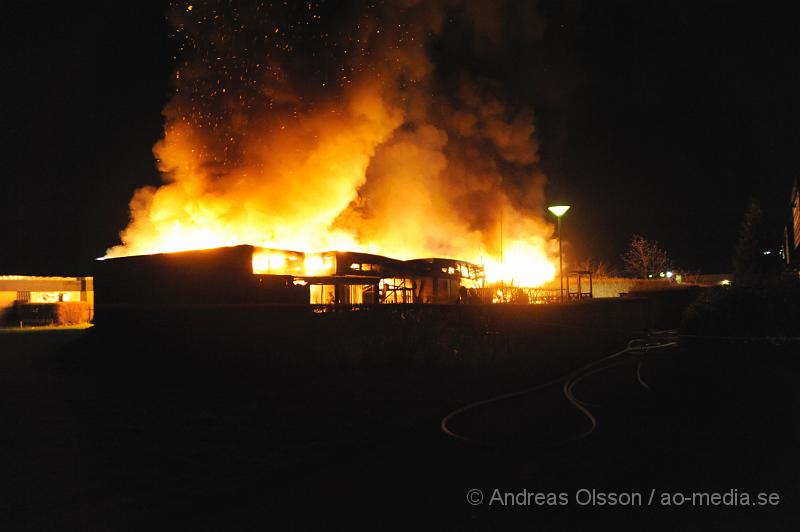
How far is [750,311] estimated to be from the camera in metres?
13.3

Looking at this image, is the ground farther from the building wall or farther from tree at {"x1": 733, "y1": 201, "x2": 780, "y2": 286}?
tree at {"x1": 733, "y1": 201, "x2": 780, "y2": 286}

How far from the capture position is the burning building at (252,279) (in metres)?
18.9

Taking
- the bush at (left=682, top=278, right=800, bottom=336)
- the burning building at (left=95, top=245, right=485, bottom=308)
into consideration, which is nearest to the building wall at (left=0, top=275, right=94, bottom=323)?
the burning building at (left=95, top=245, right=485, bottom=308)

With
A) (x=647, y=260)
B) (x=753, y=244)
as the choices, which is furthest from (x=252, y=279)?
(x=753, y=244)

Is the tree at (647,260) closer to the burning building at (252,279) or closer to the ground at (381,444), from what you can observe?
the burning building at (252,279)

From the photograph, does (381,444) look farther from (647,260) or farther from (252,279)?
(647,260)

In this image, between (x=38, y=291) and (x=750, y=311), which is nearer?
(x=750, y=311)

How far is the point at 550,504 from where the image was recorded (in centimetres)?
496

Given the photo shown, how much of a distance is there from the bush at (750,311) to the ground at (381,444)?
0.60 metres

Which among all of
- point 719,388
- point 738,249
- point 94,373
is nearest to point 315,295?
point 94,373

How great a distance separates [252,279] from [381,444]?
12.9m

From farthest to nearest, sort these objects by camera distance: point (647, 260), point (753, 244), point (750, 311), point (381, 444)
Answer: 1. point (753, 244)
2. point (647, 260)
3. point (750, 311)
4. point (381, 444)

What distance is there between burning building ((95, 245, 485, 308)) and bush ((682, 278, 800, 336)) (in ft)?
31.3

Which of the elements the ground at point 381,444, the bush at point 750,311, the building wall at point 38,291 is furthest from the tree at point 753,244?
the building wall at point 38,291
